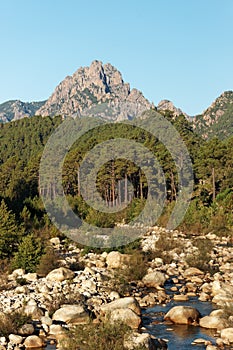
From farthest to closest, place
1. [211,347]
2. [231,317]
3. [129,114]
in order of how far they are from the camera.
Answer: [129,114] < [231,317] < [211,347]

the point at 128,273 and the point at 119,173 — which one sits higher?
the point at 119,173

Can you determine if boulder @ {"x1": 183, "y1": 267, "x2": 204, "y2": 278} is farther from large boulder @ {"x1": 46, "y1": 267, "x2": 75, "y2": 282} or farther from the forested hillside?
the forested hillside

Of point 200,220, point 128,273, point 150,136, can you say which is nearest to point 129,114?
point 150,136

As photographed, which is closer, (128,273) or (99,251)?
(128,273)

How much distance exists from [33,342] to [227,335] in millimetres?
5158

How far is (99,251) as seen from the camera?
2388 cm

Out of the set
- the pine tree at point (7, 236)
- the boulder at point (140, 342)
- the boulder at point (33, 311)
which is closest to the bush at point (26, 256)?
the pine tree at point (7, 236)

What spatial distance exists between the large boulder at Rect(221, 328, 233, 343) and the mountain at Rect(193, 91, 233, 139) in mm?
99008

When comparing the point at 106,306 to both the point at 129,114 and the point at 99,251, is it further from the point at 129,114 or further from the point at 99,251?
the point at 129,114

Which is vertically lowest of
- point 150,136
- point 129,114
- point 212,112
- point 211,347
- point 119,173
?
point 211,347

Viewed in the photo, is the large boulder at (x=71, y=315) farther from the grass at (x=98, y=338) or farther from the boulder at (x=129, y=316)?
the grass at (x=98, y=338)

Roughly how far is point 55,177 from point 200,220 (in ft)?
89.1

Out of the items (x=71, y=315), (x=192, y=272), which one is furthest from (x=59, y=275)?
(x=192, y=272)

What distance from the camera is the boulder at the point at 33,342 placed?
445 inches
